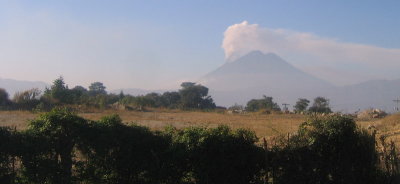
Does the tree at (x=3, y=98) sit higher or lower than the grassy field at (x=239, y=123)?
higher

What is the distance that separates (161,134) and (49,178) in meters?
3.10

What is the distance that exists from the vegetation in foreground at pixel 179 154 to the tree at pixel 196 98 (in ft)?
268

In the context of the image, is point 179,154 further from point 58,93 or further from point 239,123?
point 58,93

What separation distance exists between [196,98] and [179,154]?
86.8 meters

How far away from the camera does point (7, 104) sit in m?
61.5

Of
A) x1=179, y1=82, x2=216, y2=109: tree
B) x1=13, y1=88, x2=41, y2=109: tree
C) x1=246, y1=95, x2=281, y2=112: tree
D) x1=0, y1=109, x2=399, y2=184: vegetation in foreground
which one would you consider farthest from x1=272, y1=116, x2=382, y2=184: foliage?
x1=179, y1=82, x2=216, y2=109: tree

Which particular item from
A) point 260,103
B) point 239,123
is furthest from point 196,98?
point 239,123

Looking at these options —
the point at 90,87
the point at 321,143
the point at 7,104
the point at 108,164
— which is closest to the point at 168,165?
the point at 108,164

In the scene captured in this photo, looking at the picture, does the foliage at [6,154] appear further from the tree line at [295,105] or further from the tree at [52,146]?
the tree line at [295,105]

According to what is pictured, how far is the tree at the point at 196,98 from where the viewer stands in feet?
316

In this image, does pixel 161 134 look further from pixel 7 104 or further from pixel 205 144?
pixel 7 104

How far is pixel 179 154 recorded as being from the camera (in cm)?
1175

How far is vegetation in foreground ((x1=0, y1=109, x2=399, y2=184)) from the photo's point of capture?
11211 mm

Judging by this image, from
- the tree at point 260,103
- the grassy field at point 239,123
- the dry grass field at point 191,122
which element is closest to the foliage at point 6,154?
the grassy field at point 239,123
